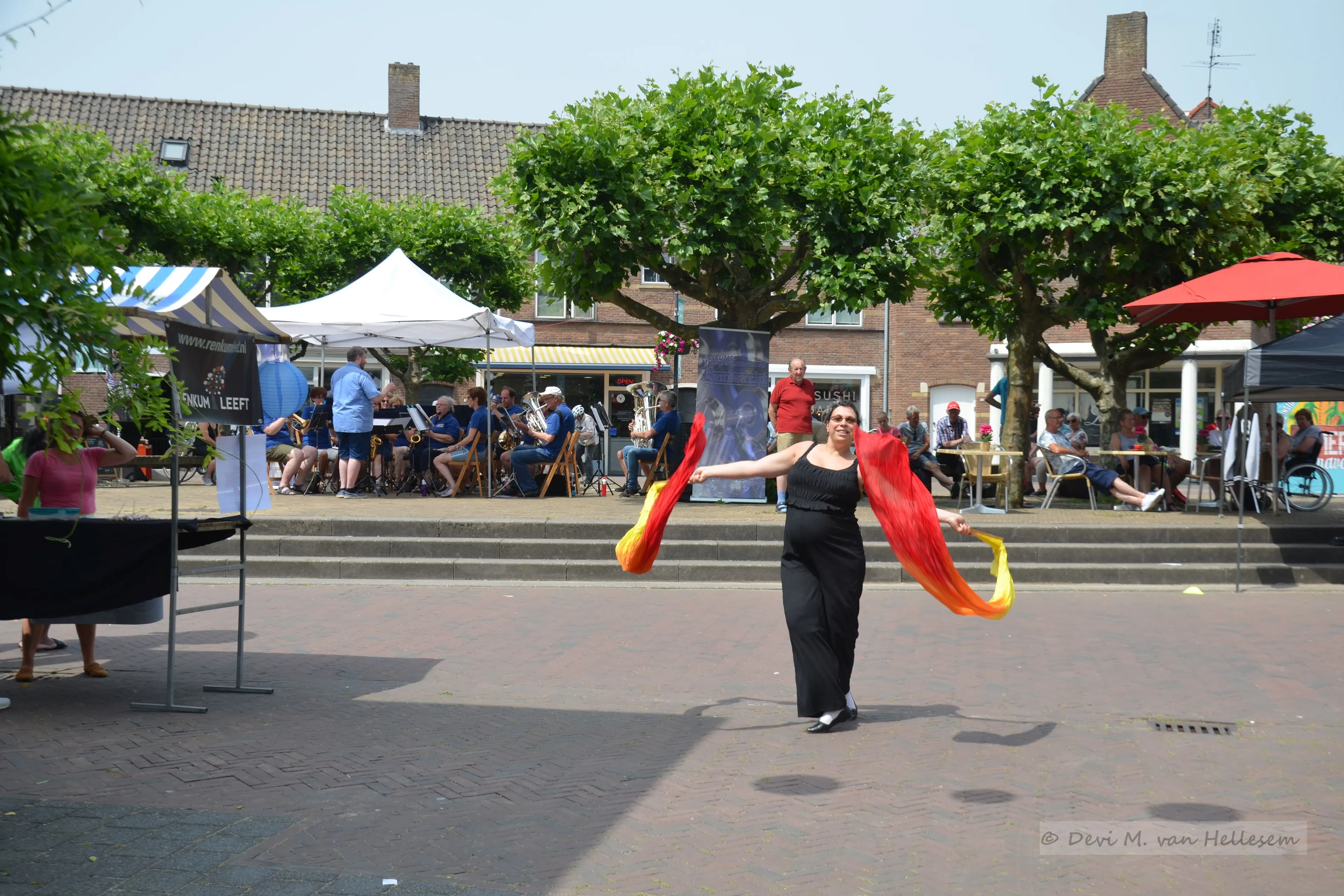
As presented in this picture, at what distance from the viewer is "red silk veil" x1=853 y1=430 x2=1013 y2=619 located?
670 cm

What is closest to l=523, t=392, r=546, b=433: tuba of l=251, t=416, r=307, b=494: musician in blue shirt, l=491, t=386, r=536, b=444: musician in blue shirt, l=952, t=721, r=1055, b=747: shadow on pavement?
l=491, t=386, r=536, b=444: musician in blue shirt

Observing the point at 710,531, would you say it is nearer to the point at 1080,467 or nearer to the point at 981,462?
the point at 981,462

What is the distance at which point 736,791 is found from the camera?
213 inches

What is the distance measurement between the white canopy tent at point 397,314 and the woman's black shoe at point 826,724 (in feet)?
36.6

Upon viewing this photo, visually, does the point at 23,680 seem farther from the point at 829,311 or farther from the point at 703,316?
the point at 703,316

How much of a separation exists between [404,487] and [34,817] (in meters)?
13.0

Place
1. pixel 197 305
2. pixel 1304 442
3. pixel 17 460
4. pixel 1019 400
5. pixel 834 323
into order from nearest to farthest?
pixel 197 305 → pixel 17 460 → pixel 1019 400 → pixel 1304 442 → pixel 834 323

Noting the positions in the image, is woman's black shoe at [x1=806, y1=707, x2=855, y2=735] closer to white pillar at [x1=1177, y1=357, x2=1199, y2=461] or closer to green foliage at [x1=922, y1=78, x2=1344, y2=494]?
green foliage at [x1=922, y1=78, x2=1344, y2=494]

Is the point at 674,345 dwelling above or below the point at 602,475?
above

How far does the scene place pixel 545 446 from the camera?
55.1 ft

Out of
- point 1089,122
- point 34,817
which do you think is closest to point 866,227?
point 1089,122

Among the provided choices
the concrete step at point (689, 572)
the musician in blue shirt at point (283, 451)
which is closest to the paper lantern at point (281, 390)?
the musician in blue shirt at point (283, 451)

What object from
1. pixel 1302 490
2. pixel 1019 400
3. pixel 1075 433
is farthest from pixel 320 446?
pixel 1302 490

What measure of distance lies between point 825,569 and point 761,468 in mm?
→ 664
